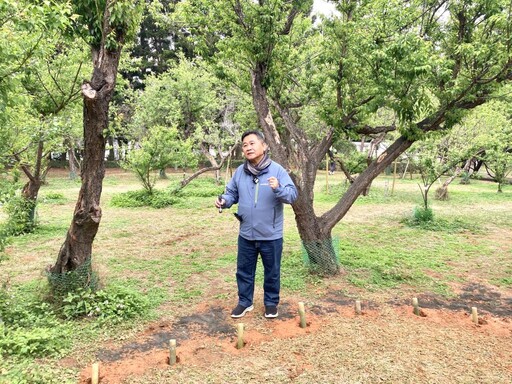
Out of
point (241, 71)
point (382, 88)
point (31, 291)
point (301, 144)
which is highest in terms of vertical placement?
point (241, 71)

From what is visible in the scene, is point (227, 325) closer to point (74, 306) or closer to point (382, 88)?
point (74, 306)

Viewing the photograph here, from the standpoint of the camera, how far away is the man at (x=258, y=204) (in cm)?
376

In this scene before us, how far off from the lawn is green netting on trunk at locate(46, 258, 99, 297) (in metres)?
0.19

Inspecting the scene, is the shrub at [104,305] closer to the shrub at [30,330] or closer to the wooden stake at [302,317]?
the shrub at [30,330]

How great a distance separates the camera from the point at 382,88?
4711mm

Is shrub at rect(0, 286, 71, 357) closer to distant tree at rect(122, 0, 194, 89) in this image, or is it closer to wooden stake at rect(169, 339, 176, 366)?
wooden stake at rect(169, 339, 176, 366)

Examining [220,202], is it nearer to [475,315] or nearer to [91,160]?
[91,160]

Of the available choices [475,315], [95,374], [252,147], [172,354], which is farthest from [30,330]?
[475,315]

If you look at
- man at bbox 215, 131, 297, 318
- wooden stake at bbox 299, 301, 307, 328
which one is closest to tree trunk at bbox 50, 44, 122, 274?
man at bbox 215, 131, 297, 318

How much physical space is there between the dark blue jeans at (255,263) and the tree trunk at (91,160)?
1.53 m

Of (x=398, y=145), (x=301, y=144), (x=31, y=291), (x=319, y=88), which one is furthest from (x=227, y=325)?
(x=319, y=88)

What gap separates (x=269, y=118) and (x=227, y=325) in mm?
2928

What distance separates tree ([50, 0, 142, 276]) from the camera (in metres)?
3.54

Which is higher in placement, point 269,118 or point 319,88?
point 319,88
